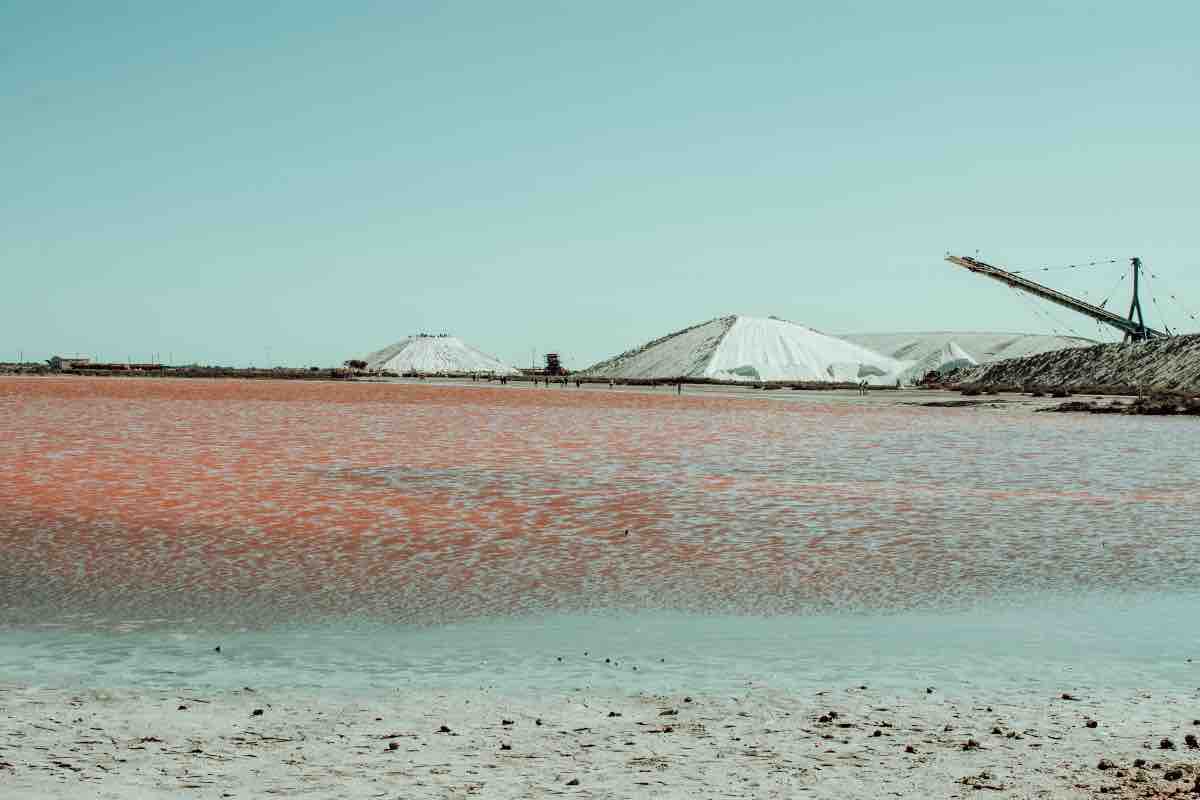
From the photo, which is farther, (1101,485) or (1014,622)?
(1101,485)

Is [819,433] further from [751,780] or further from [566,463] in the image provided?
[751,780]

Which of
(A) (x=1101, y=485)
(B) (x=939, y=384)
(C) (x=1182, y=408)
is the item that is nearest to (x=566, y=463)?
(A) (x=1101, y=485)

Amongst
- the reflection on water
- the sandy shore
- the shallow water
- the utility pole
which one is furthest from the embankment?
the sandy shore

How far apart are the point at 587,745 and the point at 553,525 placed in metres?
9.39

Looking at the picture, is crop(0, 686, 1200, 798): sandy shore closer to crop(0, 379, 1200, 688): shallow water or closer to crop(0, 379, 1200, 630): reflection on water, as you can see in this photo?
crop(0, 379, 1200, 688): shallow water

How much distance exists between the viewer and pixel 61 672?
8219 millimetres

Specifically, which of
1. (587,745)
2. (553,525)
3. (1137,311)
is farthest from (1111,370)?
(587,745)

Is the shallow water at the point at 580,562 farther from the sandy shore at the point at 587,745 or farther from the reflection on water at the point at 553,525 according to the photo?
the sandy shore at the point at 587,745

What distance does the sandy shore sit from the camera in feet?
19.3

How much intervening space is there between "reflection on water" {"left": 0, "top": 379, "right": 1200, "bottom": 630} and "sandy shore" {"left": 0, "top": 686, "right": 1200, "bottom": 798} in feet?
9.78

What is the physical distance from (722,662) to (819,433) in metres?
29.4

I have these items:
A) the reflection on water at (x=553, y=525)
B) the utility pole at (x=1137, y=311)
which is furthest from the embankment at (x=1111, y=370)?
the reflection on water at (x=553, y=525)

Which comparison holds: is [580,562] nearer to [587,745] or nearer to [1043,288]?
[587,745]

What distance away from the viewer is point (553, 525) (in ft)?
52.4
